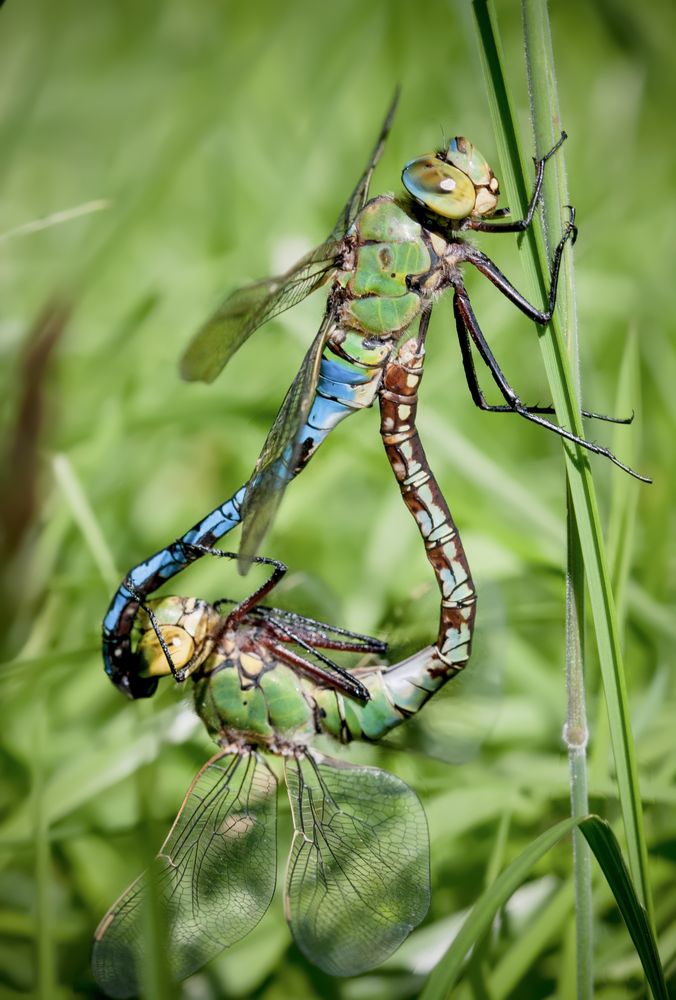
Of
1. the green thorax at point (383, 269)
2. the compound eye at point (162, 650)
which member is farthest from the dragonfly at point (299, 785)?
the green thorax at point (383, 269)

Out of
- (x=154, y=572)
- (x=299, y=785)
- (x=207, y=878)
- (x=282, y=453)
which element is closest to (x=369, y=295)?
(x=282, y=453)

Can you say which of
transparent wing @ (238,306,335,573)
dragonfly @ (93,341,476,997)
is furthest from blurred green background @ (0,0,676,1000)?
transparent wing @ (238,306,335,573)

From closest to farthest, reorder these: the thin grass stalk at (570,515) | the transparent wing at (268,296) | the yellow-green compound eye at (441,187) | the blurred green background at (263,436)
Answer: the thin grass stalk at (570,515) → the yellow-green compound eye at (441,187) → the transparent wing at (268,296) → the blurred green background at (263,436)

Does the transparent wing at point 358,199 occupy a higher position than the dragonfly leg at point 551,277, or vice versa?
the transparent wing at point 358,199

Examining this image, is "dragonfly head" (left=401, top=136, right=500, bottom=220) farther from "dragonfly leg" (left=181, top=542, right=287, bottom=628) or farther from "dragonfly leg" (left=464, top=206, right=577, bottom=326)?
"dragonfly leg" (left=181, top=542, right=287, bottom=628)

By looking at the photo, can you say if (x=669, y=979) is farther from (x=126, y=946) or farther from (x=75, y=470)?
(x=75, y=470)

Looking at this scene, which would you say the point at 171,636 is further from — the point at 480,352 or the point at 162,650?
the point at 480,352

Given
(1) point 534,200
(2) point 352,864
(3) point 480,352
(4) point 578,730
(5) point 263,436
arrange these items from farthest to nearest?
(5) point 263,436 → (2) point 352,864 → (3) point 480,352 → (4) point 578,730 → (1) point 534,200

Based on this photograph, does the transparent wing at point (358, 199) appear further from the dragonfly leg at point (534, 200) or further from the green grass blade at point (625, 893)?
the green grass blade at point (625, 893)
